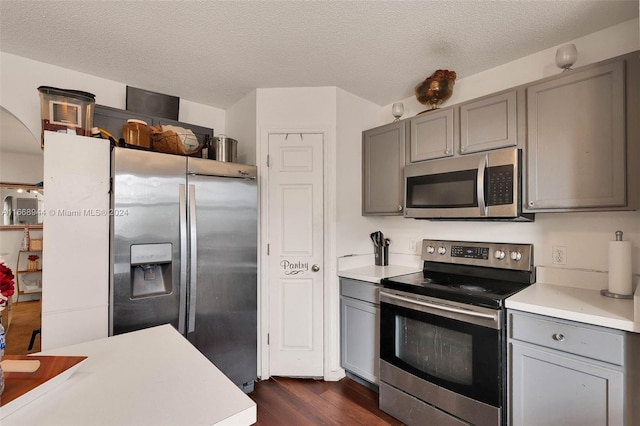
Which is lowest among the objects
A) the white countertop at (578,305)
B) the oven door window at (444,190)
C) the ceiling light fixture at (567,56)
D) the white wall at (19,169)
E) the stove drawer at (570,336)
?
the stove drawer at (570,336)

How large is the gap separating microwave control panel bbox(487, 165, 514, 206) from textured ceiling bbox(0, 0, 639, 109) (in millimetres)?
803

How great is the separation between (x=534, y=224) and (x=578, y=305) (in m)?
0.67

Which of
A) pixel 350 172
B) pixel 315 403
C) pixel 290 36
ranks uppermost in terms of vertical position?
pixel 290 36

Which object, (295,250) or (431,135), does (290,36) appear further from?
(295,250)

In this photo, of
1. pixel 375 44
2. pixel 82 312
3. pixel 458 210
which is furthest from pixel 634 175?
pixel 82 312

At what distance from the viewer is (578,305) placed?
1.45 meters

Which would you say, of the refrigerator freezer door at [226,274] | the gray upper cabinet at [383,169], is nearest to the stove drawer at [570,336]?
the gray upper cabinet at [383,169]

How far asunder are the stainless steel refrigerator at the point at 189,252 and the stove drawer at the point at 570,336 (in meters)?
1.73

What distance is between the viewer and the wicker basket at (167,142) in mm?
2129

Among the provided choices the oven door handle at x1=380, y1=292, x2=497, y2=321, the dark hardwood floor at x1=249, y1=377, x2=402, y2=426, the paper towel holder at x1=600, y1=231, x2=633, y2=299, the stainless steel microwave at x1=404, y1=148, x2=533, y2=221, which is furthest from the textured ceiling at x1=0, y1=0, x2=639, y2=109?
the dark hardwood floor at x1=249, y1=377, x2=402, y2=426

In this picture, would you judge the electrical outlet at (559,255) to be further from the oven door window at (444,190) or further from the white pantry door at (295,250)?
the white pantry door at (295,250)

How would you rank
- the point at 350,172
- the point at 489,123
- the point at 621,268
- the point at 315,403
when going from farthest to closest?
the point at 350,172 → the point at 315,403 → the point at 489,123 → the point at 621,268

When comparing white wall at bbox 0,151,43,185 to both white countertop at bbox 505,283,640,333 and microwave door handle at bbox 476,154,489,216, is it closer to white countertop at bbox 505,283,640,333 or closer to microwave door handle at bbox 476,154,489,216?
microwave door handle at bbox 476,154,489,216

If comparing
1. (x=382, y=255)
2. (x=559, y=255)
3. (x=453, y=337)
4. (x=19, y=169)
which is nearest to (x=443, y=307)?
(x=453, y=337)
